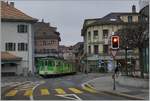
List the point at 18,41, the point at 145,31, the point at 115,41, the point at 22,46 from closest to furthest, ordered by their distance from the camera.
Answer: the point at 115,41 < the point at 145,31 < the point at 18,41 < the point at 22,46

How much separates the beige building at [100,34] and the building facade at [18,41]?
1874 cm

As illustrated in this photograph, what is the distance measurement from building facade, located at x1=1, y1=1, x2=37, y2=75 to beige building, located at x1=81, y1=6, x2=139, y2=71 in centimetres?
1874

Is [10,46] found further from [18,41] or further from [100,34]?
[100,34]

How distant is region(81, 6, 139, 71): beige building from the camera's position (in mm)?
92875

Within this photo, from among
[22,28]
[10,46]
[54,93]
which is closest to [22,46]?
[10,46]

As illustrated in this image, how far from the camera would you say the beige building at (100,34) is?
9288cm

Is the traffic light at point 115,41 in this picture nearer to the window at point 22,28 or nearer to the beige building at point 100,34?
the window at point 22,28

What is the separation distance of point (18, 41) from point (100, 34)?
23353mm

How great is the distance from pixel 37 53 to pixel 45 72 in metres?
44.4

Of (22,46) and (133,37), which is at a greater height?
(22,46)

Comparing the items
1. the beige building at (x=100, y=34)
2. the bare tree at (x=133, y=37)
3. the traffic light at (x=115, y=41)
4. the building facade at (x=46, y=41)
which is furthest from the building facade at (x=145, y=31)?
the building facade at (x=46, y=41)

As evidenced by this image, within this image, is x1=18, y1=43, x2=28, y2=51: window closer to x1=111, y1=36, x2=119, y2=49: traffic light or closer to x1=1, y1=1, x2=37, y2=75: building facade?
x1=1, y1=1, x2=37, y2=75: building facade

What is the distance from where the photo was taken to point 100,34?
309 ft

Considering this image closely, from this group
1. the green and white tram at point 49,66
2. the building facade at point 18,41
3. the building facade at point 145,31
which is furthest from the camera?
the building facade at point 18,41
